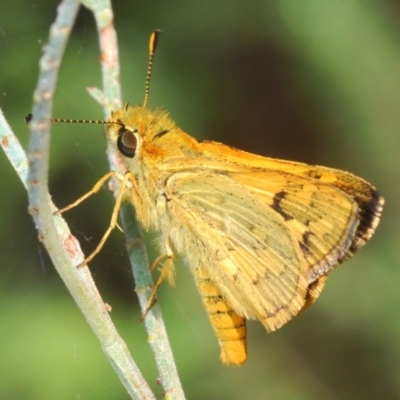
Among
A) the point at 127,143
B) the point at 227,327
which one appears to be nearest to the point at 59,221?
the point at 127,143

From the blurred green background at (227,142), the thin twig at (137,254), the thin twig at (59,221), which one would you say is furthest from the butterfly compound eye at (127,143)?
the blurred green background at (227,142)

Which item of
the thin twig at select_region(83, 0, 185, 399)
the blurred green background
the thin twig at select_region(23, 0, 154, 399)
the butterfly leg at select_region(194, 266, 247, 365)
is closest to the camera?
the thin twig at select_region(23, 0, 154, 399)

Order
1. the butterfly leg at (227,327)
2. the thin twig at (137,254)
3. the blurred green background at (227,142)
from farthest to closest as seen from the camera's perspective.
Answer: the blurred green background at (227,142), the butterfly leg at (227,327), the thin twig at (137,254)

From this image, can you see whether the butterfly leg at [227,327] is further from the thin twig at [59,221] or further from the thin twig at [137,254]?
the thin twig at [59,221]

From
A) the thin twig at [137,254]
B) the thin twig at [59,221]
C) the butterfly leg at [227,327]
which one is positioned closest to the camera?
the thin twig at [59,221]

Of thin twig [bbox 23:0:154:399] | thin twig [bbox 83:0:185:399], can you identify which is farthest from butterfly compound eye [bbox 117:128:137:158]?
thin twig [bbox 23:0:154:399]

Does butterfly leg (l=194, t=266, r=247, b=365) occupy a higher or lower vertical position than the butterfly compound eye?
lower

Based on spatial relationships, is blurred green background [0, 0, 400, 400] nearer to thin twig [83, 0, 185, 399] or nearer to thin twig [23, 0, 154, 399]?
thin twig [83, 0, 185, 399]
